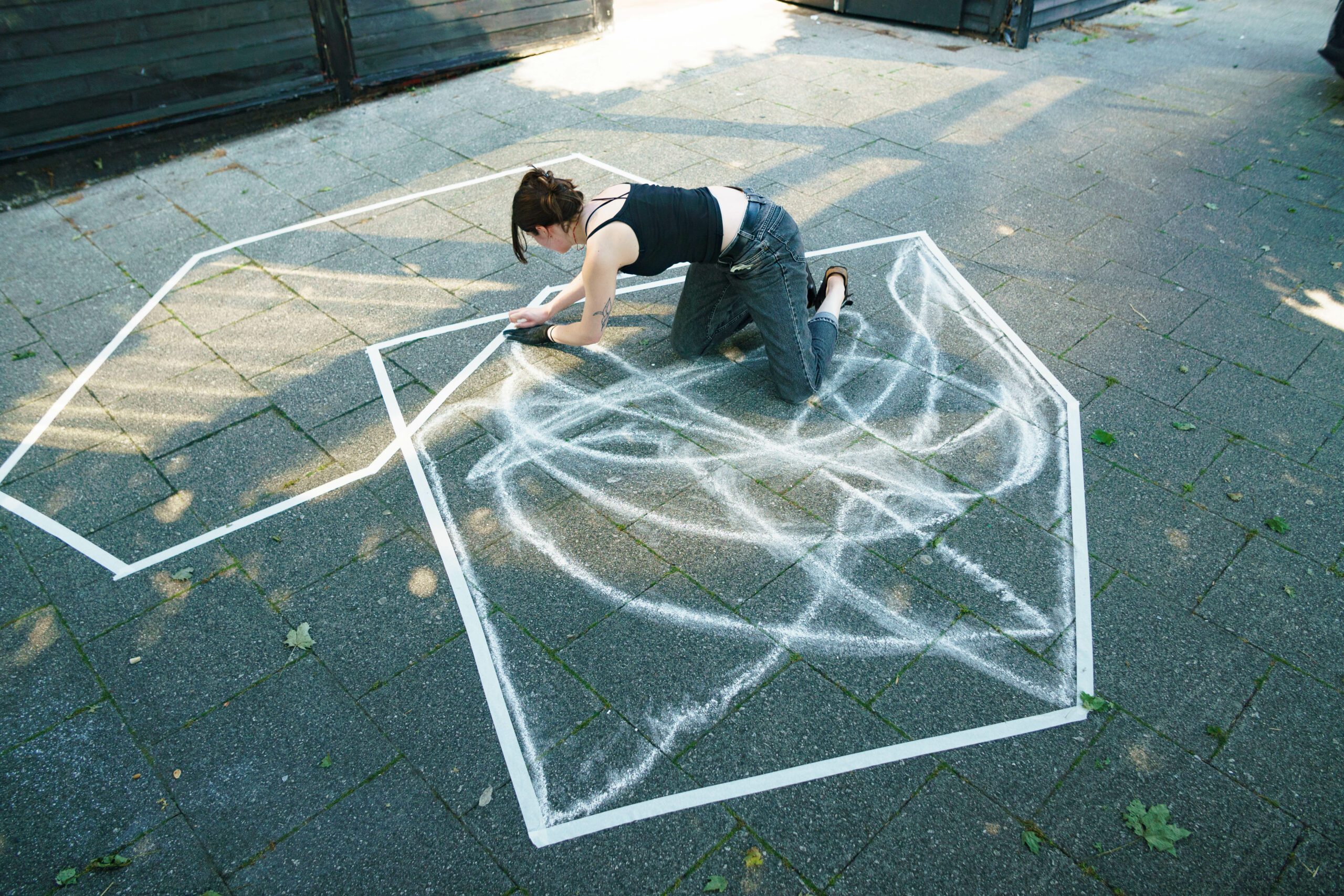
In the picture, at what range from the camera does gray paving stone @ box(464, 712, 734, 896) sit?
2.78 meters

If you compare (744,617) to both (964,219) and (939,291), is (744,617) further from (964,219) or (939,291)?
(964,219)

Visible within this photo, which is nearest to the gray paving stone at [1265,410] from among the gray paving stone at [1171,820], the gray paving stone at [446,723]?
the gray paving stone at [1171,820]

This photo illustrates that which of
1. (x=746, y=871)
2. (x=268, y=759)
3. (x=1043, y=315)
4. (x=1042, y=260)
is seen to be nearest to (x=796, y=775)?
(x=746, y=871)

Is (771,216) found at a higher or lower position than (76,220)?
higher

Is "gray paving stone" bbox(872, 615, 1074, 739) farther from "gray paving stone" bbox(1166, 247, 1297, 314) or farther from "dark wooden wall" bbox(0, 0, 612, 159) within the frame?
"dark wooden wall" bbox(0, 0, 612, 159)

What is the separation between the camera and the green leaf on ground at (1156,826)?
9.30 feet

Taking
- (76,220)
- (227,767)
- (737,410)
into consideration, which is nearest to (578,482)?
(737,410)

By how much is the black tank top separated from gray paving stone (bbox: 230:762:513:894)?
260 centimetres

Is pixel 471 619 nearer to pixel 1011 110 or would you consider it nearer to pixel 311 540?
pixel 311 540

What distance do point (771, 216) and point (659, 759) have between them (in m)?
2.74

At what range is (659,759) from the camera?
309 cm

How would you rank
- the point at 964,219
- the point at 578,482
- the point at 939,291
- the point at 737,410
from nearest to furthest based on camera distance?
the point at 578,482 → the point at 737,410 → the point at 939,291 → the point at 964,219

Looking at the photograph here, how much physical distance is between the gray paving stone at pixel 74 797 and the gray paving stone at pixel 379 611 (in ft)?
2.43

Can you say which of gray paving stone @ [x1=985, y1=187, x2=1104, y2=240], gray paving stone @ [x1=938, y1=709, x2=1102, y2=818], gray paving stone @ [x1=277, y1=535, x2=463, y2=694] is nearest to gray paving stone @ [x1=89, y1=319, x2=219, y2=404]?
gray paving stone @ [x1=277, y1=535, x2=463, y2=694]
